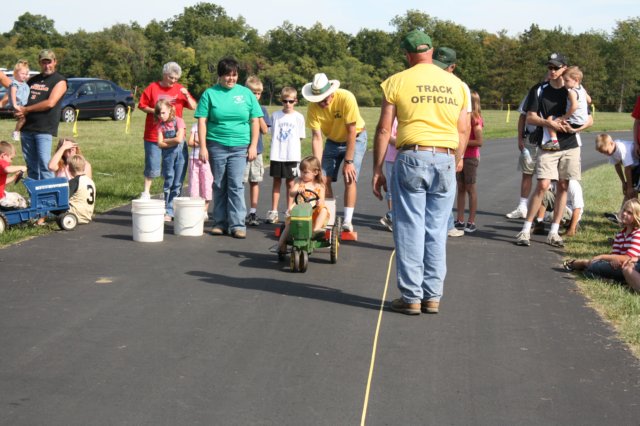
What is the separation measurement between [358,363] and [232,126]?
5.39 meters

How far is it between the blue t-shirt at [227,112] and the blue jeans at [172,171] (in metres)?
1.27

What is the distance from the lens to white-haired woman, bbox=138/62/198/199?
12.0 metres

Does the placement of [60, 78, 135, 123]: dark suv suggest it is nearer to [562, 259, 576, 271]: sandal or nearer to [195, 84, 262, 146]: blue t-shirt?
[195, 84, 262, 146]: blue t-shirt

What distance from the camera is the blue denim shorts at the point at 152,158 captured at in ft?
39.5

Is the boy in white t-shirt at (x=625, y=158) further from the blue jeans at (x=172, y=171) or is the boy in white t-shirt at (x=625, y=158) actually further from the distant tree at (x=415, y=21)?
the distant tree at (x=415, y=21)

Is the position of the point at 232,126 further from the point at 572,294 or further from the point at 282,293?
the point at 572,294

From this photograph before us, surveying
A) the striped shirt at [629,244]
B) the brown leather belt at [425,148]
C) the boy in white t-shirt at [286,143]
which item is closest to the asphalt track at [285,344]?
the striped shirt at [629,244]

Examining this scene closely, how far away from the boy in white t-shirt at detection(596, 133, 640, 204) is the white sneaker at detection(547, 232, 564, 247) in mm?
1063

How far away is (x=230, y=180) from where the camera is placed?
35.3 ft

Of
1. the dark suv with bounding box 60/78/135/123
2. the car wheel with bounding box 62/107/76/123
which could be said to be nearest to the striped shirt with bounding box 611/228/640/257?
the dark suv with bounding box 60/78/135/123

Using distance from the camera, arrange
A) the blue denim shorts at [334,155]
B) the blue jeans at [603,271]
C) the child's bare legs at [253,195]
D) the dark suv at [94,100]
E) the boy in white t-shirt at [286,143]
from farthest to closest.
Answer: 1. the dark suv at [94,100]
2. the child's bare legs at [253,195]
3. the boy in white t-shirt at [286,143]
4. the blue denim shorts at [334,155]
5. the blue jeans at [603,271]

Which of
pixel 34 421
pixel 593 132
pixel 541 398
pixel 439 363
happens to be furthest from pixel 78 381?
pixel 593 132

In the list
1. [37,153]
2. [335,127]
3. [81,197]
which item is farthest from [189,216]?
[37,153]

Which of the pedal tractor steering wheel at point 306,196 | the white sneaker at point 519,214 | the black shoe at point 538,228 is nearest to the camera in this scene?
the pedal tractor steering wheel at point 306,196
